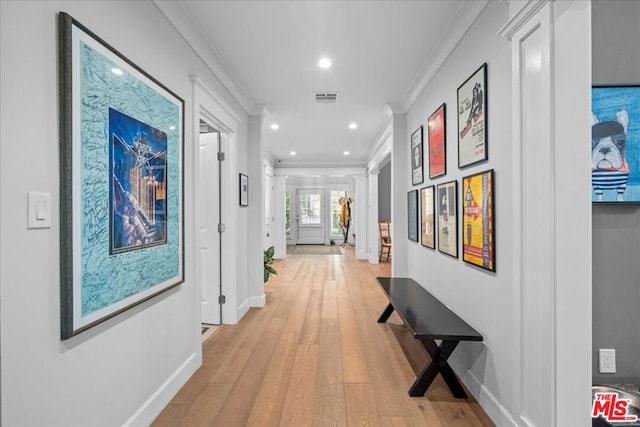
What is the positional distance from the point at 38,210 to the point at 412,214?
3.17m

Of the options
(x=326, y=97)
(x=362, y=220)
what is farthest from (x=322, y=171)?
(x=326, y=97)

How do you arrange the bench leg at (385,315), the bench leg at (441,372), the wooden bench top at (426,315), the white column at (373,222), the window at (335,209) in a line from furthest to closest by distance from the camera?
the window at (335,209), the white column at (373,222), the bench leg at (385,315), the bench leg at (441,372), the wooden bench top at (426,315)

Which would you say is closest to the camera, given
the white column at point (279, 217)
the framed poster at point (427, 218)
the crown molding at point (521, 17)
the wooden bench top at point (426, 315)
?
the crown molding at point (521, 17)

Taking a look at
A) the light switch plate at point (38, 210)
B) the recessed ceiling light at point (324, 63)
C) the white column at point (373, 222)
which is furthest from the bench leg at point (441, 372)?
the white column at point (373, 222)

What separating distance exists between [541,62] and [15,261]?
213 cm

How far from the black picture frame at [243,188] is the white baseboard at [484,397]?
2601 mm

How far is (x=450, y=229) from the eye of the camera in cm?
240

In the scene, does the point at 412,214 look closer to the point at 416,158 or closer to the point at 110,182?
the point at 416,158

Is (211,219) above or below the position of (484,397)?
above

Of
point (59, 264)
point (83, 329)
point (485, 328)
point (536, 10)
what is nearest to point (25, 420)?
point (83, 329)

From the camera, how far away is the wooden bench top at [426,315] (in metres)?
1.94

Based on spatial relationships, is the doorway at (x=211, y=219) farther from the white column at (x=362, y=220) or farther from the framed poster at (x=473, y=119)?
the white column at (x=362, y=220)

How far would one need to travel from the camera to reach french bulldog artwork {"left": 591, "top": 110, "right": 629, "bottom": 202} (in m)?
1.62

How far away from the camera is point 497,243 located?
1.78 m
